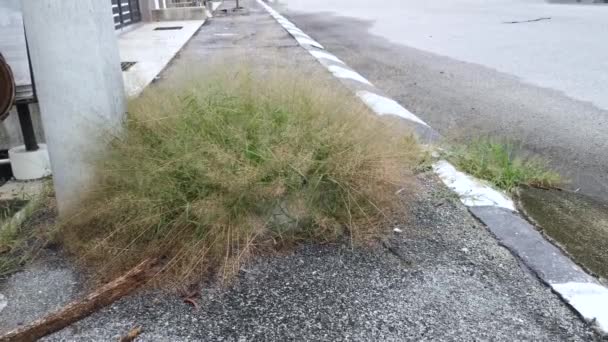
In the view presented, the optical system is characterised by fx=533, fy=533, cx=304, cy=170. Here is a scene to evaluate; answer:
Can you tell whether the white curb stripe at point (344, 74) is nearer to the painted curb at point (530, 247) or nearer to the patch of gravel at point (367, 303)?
the painted curb at point (530, 247)

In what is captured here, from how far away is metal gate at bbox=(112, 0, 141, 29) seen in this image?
10344 millimetres

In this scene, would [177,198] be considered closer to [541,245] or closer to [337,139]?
[337,139]

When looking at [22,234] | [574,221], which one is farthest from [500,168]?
[22,234]

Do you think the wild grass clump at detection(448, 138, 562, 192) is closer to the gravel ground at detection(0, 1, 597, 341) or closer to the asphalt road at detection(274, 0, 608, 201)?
the asphalt road at detection(274, 0, 608, 201)

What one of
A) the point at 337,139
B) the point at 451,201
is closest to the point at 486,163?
the point at 451,201

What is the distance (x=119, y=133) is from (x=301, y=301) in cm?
125

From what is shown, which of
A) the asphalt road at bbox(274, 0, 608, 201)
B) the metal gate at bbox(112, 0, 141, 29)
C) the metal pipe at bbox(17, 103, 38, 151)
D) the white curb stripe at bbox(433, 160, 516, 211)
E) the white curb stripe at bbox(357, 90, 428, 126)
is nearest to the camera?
the white curb stripe at bbox(433, 160, 516, 211)

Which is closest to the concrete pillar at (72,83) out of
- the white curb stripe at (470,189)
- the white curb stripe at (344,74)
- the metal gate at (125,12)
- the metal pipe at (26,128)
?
the metal pipe at (26,128)

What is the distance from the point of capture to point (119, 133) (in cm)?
257

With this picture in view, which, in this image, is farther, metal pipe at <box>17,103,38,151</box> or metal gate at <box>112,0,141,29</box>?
metal gate at <box>112,0,141,29</box>

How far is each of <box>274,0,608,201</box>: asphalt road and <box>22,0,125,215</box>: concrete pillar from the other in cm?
276

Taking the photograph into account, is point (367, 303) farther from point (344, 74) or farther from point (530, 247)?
point (344, 74)

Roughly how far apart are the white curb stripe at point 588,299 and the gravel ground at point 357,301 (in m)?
0.04

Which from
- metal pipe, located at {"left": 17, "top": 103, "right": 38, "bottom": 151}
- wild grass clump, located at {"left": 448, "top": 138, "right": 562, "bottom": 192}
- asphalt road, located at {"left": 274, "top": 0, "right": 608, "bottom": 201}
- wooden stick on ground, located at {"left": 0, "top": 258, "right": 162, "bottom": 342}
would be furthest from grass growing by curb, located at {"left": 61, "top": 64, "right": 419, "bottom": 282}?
asphalt road, located at {"left": 274, "top": 0, "right": 608, "bottom": 201}
